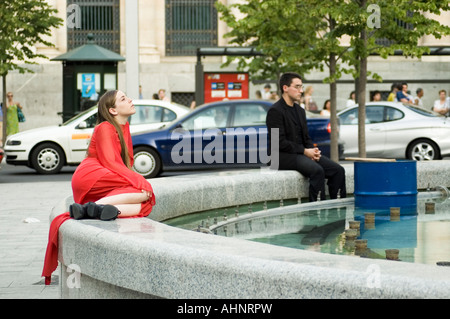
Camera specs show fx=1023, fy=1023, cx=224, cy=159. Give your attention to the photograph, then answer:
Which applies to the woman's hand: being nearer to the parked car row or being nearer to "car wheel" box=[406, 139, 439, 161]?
the parked car row

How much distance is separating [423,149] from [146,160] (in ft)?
19.5

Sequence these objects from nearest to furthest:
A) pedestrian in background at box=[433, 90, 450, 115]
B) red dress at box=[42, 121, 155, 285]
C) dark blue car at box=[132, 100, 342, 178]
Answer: red dress at box=[42, 121, 155, 285] < dark blue car at box=[132, 100, 342, 178] < pedestrian in background at box=[433, 90, 450, 115]

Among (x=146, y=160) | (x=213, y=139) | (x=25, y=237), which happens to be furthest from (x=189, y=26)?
(x=25, y=237)

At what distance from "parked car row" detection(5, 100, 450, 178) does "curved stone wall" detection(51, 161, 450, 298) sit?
12.0 meters

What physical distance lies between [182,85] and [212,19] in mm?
3356

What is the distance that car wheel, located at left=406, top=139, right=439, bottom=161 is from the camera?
67.5 feet

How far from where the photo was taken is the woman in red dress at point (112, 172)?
6492 millimetres

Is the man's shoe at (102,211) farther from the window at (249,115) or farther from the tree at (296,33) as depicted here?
the tree at (296,33)

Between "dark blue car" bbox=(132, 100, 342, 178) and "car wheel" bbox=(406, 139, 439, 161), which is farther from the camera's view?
"car wheel" bbox=(406, 139, 439, 161)

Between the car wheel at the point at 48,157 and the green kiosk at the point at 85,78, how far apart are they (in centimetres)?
662

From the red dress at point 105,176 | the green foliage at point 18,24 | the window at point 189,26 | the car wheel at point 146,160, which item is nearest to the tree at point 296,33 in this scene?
the car wheel at point 146,160

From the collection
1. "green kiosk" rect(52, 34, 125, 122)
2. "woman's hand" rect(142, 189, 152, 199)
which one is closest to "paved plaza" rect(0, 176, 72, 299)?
"woman's hand" rect(142, 189, 152, 199)

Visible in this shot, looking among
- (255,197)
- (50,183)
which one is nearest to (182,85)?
(50,183)

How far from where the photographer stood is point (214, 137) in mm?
17859
